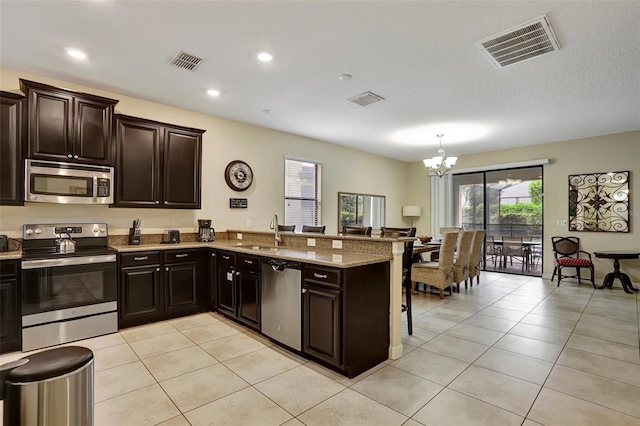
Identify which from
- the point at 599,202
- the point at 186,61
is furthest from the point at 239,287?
the point at 599,202

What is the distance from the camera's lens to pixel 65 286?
311 centimetres

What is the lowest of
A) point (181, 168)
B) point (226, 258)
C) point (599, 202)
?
point (226, 258)

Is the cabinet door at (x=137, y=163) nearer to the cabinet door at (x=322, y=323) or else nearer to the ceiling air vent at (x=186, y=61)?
the ceiling air vent at (x=186, y=61)

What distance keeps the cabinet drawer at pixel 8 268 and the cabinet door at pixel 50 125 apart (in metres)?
1.07

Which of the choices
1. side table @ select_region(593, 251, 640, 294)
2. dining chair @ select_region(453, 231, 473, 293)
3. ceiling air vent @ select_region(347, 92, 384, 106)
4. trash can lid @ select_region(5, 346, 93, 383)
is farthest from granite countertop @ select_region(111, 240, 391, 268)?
side table @ select_region(593, 251, 640, 294)

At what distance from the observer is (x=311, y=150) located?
632 cm

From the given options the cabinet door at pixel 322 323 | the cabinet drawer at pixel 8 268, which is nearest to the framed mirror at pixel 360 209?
the cabinet door at pixel 322 323

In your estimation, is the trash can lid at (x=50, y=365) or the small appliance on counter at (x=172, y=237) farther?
the small appliance on counter at (x=172, y=237)

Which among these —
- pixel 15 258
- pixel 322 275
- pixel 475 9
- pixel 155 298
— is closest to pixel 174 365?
pixel 155 298

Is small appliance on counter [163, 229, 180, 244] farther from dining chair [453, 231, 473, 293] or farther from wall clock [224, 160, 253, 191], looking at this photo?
dining chair [453, 231, 473, 293]

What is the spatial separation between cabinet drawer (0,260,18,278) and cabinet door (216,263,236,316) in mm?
1907

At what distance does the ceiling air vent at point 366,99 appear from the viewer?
159 inches

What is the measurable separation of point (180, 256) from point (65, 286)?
115 cm

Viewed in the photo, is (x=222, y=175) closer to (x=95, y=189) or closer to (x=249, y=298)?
(x=95, y=189)
